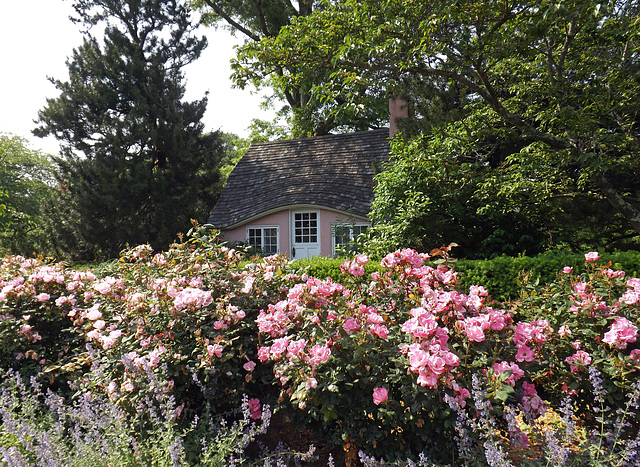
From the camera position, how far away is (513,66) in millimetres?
7664

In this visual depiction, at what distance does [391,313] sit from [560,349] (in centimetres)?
105

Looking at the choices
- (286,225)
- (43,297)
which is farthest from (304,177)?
(43,297)

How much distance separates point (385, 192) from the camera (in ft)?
28.7

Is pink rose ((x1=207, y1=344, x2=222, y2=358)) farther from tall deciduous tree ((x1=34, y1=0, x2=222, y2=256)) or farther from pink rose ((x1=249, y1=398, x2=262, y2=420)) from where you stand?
tall deciduous tree ((x1=34, y1=0, x2=222, y2=256))

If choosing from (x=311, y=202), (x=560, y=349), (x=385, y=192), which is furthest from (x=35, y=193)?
(x=560, y=349)

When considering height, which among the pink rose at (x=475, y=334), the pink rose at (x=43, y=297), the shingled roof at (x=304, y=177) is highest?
the shingled roof at (x=304, y=177)

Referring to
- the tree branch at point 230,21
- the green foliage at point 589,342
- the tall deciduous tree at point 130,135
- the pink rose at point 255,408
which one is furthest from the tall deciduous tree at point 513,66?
the tree branch at point 230,21

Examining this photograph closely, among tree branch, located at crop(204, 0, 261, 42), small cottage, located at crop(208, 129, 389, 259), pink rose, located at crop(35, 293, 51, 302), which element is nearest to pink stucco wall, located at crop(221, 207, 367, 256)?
small cottage, located at crop(208, 129, 389, 259)

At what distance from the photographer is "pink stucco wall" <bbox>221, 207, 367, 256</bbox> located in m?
14.1

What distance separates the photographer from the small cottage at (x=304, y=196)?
46.1 feet

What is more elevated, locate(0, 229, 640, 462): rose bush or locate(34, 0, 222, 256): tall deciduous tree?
locate(34, 0, 222, 256): tall deciduous tree

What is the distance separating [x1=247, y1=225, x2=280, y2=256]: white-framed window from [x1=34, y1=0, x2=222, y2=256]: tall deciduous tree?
3390mm

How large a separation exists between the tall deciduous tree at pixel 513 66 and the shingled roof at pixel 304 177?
634cm

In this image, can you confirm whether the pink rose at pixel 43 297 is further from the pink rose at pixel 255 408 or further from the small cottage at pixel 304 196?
the small cottage at pixel 304 196
